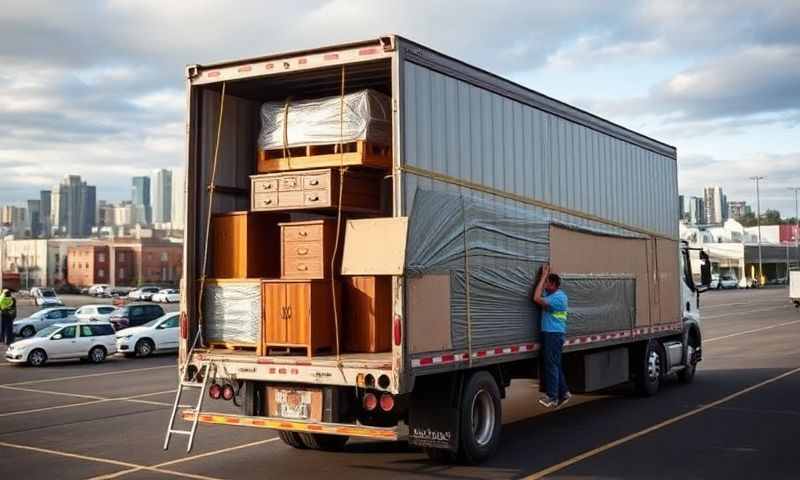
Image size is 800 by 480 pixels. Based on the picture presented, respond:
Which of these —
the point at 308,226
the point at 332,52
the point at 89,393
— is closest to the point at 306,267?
the point at 308,226

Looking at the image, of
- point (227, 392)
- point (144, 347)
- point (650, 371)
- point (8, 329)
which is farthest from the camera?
point (8, 329)

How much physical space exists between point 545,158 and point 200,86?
14.5ft

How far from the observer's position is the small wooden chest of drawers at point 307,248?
8.88m

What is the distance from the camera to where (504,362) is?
980cm

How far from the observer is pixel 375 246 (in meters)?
8.26

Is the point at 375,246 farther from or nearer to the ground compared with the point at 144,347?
farther from the ground

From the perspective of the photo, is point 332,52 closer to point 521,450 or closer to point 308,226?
point 308,226

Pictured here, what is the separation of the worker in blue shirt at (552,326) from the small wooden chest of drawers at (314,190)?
2.50 meters

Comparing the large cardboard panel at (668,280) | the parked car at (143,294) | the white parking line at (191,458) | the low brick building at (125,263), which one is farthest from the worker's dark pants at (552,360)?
the low brick building at (125,263)

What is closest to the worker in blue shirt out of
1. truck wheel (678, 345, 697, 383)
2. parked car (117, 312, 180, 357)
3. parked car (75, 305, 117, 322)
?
truck wheel (678, 345, 697, 383)

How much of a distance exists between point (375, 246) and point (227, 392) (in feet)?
8.19

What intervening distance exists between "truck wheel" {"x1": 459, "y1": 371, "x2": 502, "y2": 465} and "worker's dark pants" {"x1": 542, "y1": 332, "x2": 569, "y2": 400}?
1204 mm

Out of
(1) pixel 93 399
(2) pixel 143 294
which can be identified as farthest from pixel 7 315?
(2) pixel 143 294

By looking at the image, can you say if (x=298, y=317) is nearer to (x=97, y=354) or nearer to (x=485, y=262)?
(x=485, y=262)
